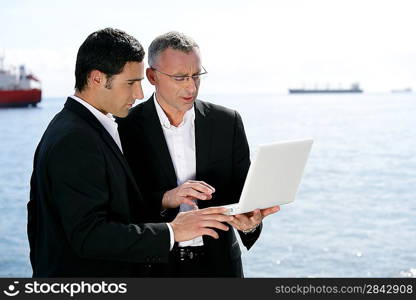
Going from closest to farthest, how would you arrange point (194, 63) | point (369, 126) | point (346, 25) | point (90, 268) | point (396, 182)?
point (90, 268) < point (194, 63) < point (396, 182) < point (369, 126) < point (346, 25)

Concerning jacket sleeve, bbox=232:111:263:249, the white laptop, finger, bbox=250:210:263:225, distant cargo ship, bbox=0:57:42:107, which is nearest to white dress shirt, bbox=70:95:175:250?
the white laptop

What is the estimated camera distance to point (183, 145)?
222 cm

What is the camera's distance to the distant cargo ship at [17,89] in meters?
25.6

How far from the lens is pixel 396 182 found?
1991cm

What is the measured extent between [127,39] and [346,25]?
149 ft

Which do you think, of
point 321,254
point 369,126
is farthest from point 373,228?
point 369,126

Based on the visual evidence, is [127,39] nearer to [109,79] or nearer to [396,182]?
[109,79]

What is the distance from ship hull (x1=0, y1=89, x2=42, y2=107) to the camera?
26.6 metres

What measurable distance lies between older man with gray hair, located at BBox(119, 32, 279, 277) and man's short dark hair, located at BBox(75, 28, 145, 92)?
41 cm

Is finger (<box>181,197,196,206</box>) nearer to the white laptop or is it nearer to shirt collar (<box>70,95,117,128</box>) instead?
the white laptop

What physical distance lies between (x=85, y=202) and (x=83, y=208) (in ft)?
0.05

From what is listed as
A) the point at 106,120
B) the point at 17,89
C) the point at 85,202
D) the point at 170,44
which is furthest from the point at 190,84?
the point at 17,89

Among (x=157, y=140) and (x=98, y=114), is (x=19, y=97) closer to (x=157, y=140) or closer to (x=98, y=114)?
(x=157, y=140)

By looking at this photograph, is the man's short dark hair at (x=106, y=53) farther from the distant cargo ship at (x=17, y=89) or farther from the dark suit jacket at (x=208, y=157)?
the distant cargo ship at (x=17, y=89)
